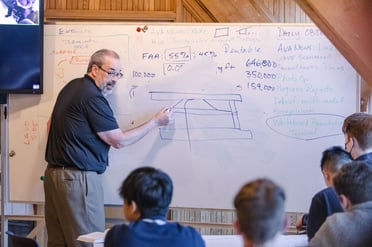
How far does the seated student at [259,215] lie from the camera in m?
1.38

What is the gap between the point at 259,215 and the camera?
1380 mm

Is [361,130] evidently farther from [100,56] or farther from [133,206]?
[100,56]

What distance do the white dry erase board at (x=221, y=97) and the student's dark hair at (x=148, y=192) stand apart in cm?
187

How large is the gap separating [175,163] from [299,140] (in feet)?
2.79

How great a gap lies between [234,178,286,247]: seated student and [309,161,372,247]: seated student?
0.81 metres

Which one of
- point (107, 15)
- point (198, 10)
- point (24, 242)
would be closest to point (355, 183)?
Result: point (24, 242)

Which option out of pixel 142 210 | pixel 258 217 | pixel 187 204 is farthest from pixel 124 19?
pixel 258 217

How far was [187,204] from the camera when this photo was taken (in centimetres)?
399

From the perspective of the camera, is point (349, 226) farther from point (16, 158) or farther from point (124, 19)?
point (124, 19)

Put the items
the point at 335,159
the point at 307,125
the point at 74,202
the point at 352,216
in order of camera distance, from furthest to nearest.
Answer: the point at 307,125
the point at 74,202
the point at 335,159
the point at 352,216

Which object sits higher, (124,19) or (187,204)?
(124,19)

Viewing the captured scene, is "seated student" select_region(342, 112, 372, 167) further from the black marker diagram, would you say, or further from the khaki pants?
the khaki pants

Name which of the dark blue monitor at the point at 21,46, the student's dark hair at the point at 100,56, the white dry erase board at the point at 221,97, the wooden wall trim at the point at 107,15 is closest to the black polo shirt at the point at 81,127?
the student's dark hair at the point at 100,56

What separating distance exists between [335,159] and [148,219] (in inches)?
42.5
